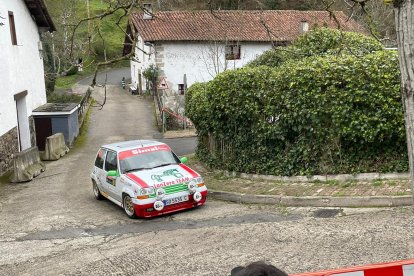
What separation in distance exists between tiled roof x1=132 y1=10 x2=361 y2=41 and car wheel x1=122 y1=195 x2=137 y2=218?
21307 millimetres

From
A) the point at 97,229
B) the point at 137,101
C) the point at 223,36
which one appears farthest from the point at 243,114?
the point at 137,101

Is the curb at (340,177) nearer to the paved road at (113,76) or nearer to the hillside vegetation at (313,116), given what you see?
the hillside vegetation at (313,116)

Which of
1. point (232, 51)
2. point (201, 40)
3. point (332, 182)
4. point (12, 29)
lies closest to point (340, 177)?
point (332, 182)

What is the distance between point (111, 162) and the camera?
1207 centimetres

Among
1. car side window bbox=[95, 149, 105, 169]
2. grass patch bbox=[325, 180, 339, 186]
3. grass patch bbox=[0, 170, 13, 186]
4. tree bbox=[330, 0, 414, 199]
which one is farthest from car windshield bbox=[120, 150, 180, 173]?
tree bbox=[330, 0, 414, 199]

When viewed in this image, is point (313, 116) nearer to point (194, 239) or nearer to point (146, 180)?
point (146, 180)

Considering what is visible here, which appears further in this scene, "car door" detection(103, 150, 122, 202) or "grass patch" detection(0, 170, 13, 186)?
"grass patch" detection(0, 170, 13, 186)

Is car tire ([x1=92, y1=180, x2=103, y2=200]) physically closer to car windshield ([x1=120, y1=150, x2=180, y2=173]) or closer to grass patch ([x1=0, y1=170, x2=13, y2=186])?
car windshield ([x1=120, y1=150, x2=180, y2=173])

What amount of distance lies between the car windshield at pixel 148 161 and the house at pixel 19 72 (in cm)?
730

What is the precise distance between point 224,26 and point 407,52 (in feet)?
100

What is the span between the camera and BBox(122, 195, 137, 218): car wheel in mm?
10734

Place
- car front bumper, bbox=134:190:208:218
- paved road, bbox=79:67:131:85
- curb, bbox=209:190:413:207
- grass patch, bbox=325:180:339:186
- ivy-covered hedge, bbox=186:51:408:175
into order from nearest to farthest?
curb, bbox=209:190:413:207
car front bumper, bbox=134:190:208:218
ivy-covered hedge, bbox=186:51:408:175
grass patch, bbox=325:180:339:186
paved road, bbox=79:67:131:85

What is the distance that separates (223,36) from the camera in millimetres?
31922

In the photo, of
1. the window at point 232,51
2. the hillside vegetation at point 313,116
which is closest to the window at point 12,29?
the hillside vegetation at point 313,116
